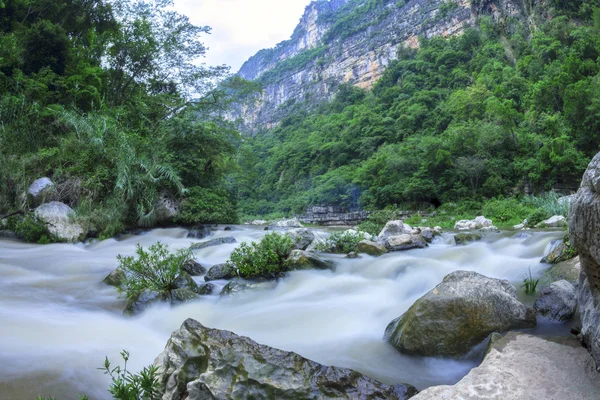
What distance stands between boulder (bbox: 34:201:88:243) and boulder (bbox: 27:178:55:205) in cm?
59

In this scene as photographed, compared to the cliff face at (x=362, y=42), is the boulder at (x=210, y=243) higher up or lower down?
lower down

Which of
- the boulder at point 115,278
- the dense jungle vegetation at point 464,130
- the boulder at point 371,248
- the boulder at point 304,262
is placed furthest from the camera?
the dense jungle vegetation at point 464,130

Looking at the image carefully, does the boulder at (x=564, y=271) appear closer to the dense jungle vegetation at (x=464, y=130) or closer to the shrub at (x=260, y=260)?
the shrub at (x=260, y=260)

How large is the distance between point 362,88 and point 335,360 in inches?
2740

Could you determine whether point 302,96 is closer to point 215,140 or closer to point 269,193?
point 269,193

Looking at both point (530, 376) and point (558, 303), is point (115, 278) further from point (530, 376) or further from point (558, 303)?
point (558, 303)

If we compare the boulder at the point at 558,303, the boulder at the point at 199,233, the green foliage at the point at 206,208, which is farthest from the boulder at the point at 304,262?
the green foliage at the point at 206,208

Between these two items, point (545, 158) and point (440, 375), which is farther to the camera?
point (545, 158)

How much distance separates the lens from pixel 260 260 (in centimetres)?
579

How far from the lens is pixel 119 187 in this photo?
11.0 m

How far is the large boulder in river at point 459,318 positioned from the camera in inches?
118

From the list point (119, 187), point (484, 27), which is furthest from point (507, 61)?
point (119, 187)

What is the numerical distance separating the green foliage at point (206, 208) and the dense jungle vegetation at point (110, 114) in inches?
1.7

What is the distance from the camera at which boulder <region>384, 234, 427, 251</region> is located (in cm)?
809
